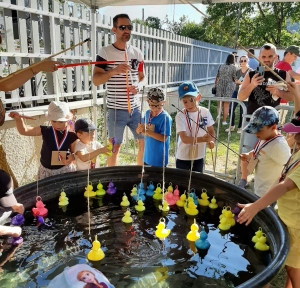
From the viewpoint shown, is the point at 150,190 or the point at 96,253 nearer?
the point at 96,253

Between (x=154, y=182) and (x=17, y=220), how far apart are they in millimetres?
1544

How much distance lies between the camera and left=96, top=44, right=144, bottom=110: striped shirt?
397 centimetres

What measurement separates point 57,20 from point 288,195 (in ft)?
15.6

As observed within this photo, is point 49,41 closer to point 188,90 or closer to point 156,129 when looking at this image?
point 156,129

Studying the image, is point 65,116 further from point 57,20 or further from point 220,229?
point 57,20

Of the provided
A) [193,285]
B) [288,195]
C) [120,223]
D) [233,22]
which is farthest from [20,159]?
[233,22]

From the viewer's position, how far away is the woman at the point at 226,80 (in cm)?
859

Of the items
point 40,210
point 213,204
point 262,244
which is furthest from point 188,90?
point 40,210

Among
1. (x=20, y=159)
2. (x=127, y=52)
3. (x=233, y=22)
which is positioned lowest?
(x=20, y=159)

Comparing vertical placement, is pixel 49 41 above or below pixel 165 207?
above

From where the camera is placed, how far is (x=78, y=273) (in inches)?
53.1

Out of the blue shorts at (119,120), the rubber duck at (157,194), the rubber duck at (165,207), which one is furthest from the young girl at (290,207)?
the blue shorts at (119,120)

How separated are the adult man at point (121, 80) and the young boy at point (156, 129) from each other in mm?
355

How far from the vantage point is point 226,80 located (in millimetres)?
8695
